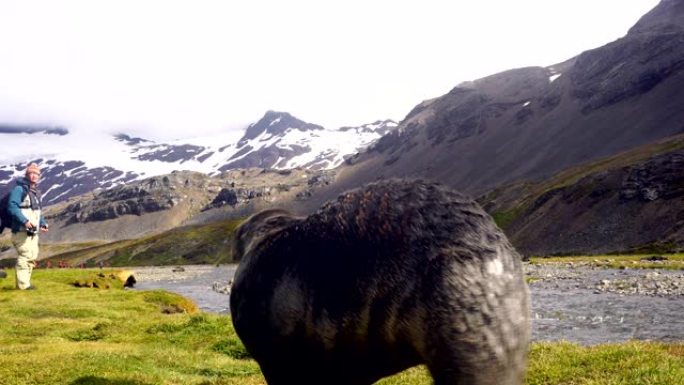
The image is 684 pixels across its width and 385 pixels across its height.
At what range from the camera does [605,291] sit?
4362 centimetres

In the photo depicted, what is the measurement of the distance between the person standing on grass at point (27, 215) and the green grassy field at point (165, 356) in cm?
283

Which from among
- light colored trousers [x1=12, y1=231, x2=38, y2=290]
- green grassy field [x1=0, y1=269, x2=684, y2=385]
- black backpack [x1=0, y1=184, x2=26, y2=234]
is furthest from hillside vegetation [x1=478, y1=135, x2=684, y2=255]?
black backpack [x1=0, y1=184, x2=26, y2=234]

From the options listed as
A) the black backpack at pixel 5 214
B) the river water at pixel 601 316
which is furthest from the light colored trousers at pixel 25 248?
the river water at pixel 601 316

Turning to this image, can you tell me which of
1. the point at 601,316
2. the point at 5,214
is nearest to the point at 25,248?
the point at 5,214

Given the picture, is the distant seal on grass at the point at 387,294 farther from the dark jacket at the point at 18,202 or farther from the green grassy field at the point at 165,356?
the dark jacket at the point at 18,202

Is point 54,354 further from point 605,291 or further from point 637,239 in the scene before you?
point 637,239

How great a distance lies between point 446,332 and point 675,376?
23.7ft

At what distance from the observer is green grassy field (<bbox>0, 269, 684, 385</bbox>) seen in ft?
39.0

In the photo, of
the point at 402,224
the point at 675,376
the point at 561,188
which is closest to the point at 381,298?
the point at 402,224

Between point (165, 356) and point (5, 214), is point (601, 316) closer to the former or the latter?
point (165, 356)

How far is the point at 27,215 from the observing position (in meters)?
26.8

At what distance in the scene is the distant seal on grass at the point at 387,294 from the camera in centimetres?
574

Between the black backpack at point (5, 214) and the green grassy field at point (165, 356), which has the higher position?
the black backpack at point (5, 214)

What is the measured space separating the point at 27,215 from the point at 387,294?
25659 millimetres
